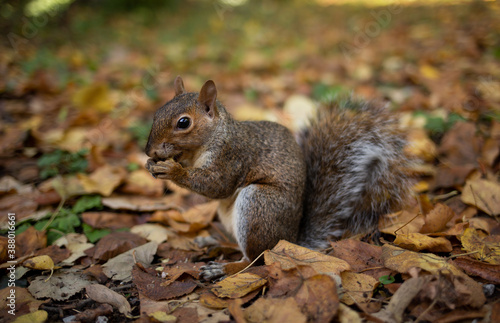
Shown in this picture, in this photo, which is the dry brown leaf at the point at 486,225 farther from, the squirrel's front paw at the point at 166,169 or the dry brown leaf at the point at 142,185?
the dry brown leaf at the point at 142,185

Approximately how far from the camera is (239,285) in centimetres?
127

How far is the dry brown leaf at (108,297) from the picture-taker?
125cm

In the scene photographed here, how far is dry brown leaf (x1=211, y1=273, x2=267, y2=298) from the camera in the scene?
124 cm

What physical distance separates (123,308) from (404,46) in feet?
15.6

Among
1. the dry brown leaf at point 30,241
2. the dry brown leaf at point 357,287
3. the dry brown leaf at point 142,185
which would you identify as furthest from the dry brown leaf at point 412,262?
the dry brown leaf at point 30,241

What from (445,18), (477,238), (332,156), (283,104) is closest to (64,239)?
(332,156)

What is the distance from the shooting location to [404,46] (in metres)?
4.61

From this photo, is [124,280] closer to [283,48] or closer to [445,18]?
[283,48]

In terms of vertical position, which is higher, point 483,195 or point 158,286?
point 483,195

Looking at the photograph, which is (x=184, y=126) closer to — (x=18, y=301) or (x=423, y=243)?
(x=18, y=301)

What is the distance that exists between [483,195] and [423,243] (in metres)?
0.58

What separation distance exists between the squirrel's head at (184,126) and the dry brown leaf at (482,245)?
1185 millimetres

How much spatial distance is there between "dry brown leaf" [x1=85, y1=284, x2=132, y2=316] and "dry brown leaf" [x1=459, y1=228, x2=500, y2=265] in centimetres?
133

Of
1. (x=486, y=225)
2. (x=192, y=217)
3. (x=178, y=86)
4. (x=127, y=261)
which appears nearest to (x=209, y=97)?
(x=178, y=86)
